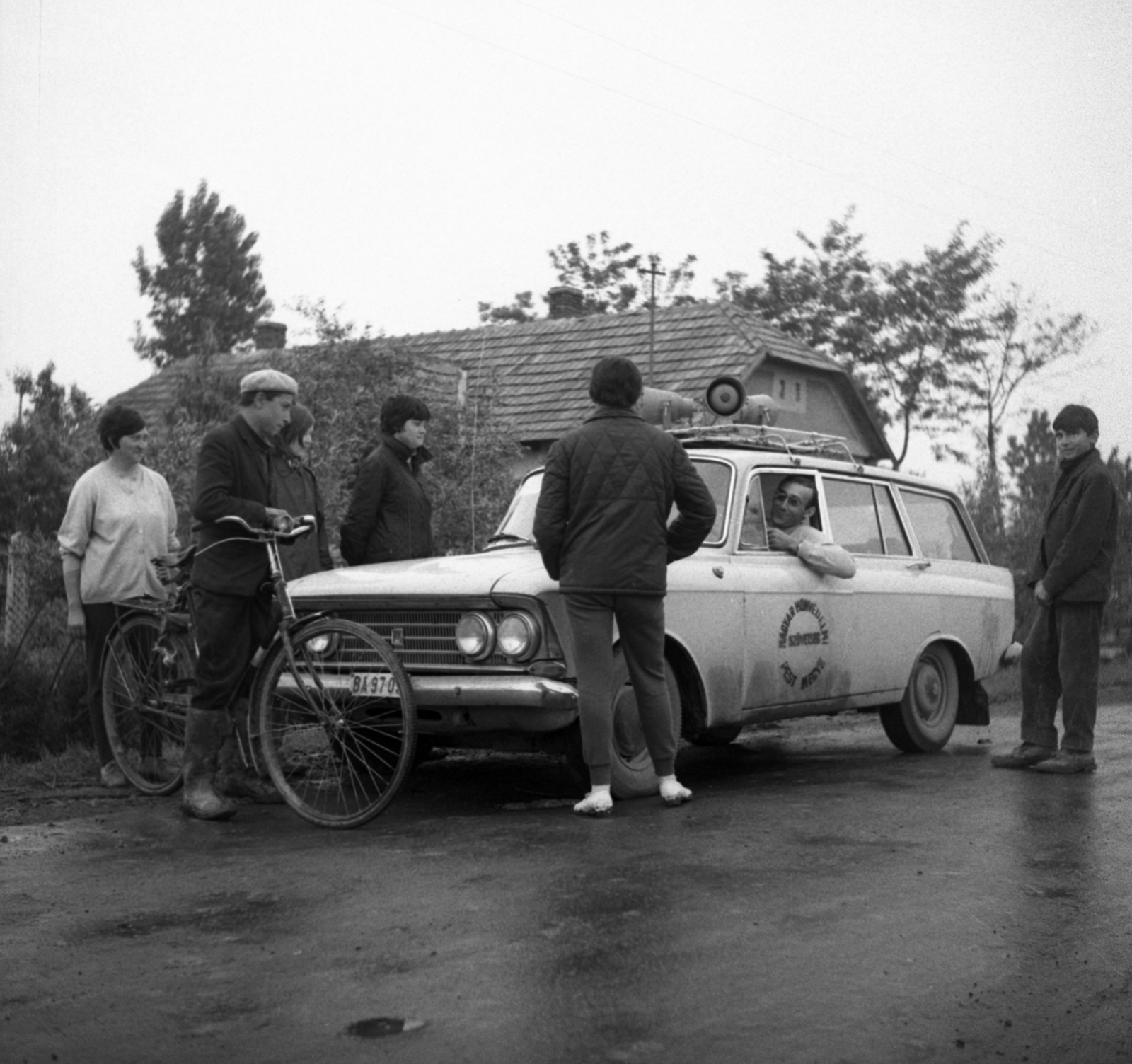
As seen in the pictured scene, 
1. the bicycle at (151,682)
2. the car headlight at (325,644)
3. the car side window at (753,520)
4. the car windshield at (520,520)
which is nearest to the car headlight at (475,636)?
the car headlight at (325,644)

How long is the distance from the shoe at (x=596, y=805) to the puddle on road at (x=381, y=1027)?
3203 mm

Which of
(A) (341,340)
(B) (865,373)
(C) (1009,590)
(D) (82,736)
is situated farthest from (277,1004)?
(B) (865,373)

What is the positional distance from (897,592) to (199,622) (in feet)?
13.6

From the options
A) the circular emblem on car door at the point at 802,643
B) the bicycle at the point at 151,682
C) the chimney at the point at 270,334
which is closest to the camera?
the bicycle at the point at 151,682

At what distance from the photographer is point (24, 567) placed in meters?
11.1

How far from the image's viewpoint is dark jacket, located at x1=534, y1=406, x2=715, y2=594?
7.52 m

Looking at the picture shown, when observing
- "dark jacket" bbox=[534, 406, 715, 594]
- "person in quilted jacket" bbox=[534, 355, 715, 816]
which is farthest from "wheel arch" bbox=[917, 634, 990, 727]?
"dark jacket" bbox=[534, 406, 715, 594]

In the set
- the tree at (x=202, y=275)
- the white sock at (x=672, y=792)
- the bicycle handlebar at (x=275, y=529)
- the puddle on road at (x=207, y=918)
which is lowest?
the puddle on road at (x=207, y=918)

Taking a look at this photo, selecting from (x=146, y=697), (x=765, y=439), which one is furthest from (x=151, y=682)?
(x=765, y=439)

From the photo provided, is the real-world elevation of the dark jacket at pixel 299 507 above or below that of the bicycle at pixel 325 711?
above

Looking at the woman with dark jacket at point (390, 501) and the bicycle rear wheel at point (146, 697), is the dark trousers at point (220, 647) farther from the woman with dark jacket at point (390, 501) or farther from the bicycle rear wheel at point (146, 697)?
the woman with dark jacket at point (390, 501)

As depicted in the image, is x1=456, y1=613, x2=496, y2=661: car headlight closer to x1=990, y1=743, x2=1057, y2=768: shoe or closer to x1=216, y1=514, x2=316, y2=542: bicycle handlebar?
x1=216, y1=514, x2=316, y2=542: bicycle handlebar

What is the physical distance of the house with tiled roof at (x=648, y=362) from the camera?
31219mm

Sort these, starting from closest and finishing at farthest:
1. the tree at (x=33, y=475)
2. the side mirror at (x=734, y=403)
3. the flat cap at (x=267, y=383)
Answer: the flat cap at (x=267, y=383)
the side mirror at (x=734, y=403)
the tree at (x=33, y=475)
